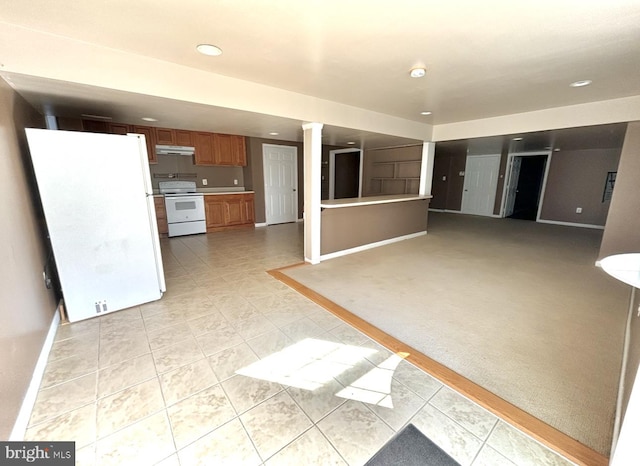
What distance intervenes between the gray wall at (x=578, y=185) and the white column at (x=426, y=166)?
14.1ft

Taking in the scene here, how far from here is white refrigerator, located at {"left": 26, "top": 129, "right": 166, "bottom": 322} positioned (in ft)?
6.97

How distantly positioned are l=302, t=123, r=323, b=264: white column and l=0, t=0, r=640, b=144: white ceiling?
22.0 inches

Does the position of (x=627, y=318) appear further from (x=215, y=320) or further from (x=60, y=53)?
(x=60, y=53)

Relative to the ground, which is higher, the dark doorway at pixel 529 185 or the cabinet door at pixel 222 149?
the cabinet door at pixel 222 149

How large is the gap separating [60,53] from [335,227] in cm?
330

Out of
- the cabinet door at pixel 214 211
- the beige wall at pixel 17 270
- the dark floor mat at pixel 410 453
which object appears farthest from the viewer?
the cabinet door at pixel 214 211

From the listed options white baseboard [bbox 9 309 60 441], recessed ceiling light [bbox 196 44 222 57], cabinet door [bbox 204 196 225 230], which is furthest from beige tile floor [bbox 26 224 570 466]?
cabinet door [bbox 204 196 225 230]

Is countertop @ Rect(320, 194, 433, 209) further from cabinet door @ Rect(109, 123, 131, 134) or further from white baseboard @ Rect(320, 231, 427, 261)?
cabinet door @ Rect(109, 123, 131, 134)

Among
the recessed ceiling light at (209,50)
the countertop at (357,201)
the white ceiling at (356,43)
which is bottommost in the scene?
the countertop at (357,201)

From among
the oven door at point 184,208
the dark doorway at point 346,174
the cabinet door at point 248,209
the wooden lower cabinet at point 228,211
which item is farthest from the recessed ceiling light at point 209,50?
the dark doorway at point 346,174

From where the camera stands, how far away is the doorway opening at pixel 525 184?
7.59 m

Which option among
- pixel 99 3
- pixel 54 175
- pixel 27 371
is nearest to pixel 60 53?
pixel 99 3

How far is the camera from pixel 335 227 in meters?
4.12

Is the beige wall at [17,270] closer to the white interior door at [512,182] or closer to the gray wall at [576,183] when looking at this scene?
the gray wall at [576,183]
